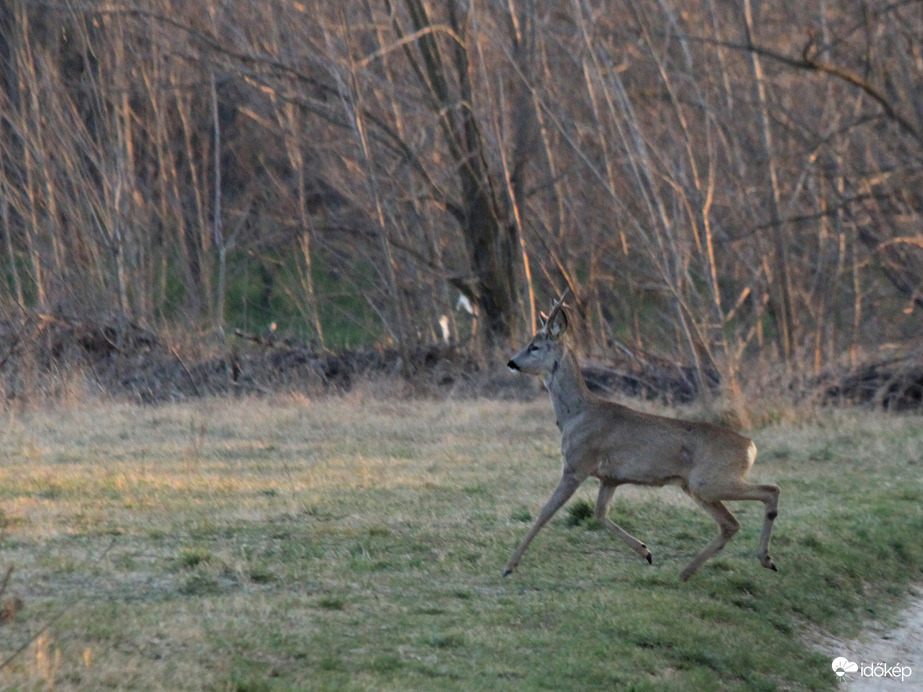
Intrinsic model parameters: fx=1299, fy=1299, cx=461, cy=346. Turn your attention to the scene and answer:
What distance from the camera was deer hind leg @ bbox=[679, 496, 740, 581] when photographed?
8234 mm

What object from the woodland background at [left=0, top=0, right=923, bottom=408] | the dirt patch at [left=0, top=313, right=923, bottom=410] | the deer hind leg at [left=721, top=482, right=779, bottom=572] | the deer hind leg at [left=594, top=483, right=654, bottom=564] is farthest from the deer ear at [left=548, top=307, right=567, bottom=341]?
the dirt patch at [left=0, top=313, right=923, bottom=410]

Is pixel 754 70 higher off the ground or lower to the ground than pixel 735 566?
higher

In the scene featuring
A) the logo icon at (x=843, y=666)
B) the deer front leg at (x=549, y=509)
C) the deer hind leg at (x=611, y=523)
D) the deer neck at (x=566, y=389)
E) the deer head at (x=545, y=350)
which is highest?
the deer head at (x=545, y=350)

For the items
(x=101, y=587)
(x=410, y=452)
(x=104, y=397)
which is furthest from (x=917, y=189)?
(x=101, y=587)

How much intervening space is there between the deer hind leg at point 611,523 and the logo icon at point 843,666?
143cm

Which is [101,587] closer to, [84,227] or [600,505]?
[600,505]

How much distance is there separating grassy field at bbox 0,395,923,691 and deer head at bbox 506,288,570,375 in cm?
118

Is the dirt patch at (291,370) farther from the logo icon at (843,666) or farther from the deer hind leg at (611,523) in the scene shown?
the logo icon at (843,666)

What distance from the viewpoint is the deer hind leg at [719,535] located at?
324 inches

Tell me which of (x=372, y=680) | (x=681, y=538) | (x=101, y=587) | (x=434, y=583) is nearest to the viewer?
(x=372, y=680)

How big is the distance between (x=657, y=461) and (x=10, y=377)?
11.3 metres

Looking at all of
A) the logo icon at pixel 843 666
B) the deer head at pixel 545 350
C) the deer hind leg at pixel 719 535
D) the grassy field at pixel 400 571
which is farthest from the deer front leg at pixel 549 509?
the logo icon at pixel 843 666

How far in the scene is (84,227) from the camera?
20141mm

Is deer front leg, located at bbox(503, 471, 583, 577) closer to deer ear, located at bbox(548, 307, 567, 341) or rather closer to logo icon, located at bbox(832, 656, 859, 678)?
deer ear, located at bbox(548, 307, 567, 341)
